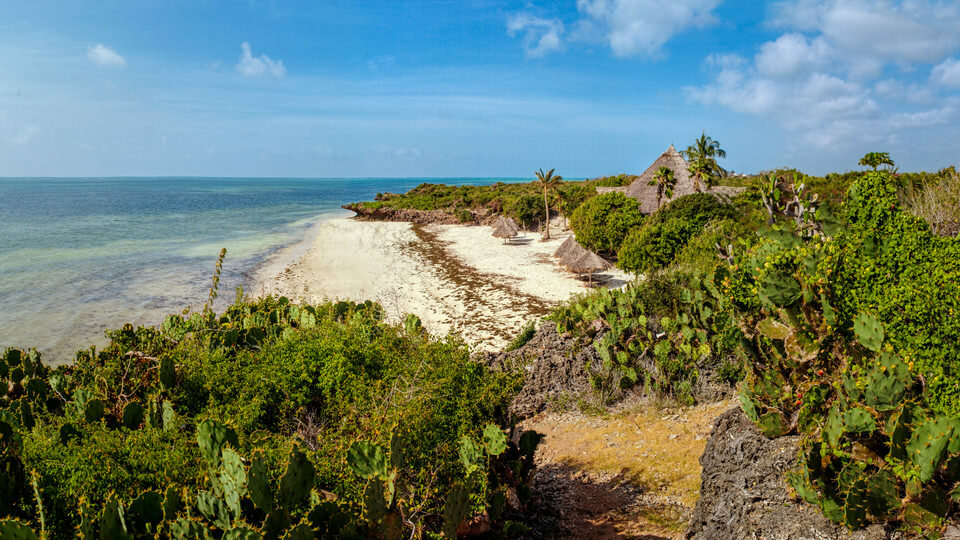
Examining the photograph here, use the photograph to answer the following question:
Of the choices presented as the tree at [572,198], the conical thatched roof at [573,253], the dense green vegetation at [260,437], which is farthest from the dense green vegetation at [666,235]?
the tree at [572,198]

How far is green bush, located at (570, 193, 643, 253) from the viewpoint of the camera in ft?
72.6

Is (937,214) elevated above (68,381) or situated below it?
above

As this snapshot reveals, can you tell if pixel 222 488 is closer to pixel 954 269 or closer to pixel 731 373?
pixel 954 269

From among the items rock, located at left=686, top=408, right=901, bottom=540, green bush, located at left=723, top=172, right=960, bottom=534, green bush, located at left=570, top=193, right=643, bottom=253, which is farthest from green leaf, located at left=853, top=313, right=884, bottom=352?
green bush, located at left=570, top=193, right=643, bottom=253

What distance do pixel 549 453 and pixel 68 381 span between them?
18.8ft

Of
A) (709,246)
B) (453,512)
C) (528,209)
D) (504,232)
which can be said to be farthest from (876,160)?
(528,209)

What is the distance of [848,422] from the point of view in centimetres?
353

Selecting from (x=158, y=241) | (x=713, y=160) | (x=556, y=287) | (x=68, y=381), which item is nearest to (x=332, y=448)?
(x=68, y=381)

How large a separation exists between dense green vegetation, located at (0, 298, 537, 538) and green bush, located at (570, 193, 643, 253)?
17.0 metres

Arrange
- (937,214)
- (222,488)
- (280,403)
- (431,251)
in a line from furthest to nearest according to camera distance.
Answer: (431,251), (937,214), (280,403), (222,488)

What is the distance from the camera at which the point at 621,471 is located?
20.7 ft

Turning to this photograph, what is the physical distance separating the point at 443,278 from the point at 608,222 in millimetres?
7650

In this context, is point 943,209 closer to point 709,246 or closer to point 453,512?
point 709,246

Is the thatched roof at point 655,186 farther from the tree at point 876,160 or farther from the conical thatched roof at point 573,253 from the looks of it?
the tree at point 876,160
